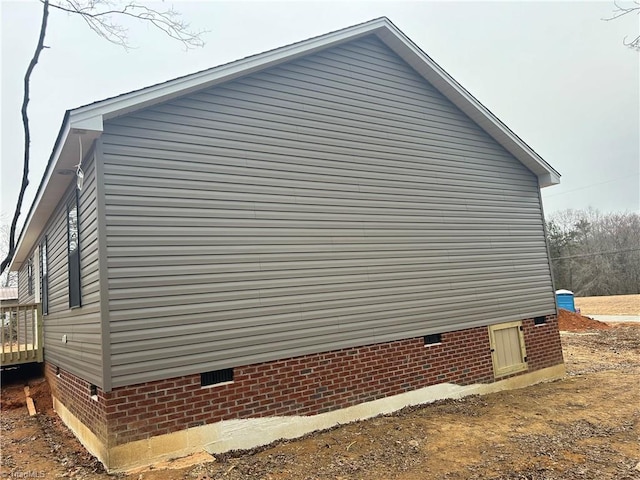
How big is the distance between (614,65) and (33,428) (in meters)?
13.4

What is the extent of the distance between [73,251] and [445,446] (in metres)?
5.93

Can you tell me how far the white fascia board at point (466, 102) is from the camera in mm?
8094

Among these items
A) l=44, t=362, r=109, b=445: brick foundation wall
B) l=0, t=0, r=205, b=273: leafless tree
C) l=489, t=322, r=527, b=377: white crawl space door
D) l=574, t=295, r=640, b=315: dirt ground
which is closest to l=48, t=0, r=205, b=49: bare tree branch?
l=0, t=0, r=205, b=273: leafless tree

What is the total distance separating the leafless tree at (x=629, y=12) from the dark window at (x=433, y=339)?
5129 millimetres

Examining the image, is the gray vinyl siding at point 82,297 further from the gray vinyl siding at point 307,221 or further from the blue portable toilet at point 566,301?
the blue portable toilet at point 566,301

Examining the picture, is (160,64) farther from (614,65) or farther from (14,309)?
(614,65)

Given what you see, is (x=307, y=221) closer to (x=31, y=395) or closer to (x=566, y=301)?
(x=31, y=395)

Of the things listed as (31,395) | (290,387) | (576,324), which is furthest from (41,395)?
(576,324)

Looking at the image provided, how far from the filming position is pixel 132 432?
16.3ft

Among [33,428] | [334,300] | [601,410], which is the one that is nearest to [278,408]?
[334,300]

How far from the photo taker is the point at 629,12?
18.3ft

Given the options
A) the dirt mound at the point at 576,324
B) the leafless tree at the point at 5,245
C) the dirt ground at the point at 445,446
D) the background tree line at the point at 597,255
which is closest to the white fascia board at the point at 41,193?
the dirt ground at the point at 445,446

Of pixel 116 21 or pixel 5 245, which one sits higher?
pixel 116 21

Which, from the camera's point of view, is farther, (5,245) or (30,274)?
(5,245)
